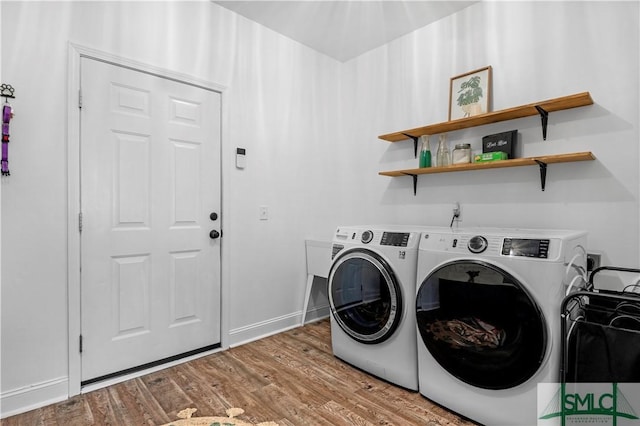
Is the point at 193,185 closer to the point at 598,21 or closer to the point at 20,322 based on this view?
the point at 20,322

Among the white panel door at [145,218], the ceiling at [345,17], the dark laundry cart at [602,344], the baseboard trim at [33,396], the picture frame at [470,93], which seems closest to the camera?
the dark laundry cart at [602,344]

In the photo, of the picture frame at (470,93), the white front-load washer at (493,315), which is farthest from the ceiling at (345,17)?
the white front-load washer at (493,315)

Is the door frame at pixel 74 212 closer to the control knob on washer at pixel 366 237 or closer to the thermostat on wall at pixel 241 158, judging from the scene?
the thermostat on wall at pixel 241 158

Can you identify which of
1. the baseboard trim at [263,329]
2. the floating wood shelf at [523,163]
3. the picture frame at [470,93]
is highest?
the picture frame at [470,93]

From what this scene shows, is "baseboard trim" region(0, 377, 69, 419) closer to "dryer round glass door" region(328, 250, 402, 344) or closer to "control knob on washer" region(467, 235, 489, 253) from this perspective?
"dryer round glass door" region(328, 250, 402, 344)

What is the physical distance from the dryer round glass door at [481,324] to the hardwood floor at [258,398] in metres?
0.32

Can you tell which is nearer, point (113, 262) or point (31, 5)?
point (31, 5)

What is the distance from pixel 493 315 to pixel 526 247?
34 cm

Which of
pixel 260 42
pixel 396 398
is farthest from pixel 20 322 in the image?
pixel 260 42

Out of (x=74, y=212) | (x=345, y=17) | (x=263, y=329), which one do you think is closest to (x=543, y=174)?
(x=345, y=17)

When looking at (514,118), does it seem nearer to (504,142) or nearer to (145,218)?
(504,142)

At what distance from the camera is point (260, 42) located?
9.15ft

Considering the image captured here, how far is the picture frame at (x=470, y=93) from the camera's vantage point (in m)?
2.40

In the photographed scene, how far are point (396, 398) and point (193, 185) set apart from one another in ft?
6.05
